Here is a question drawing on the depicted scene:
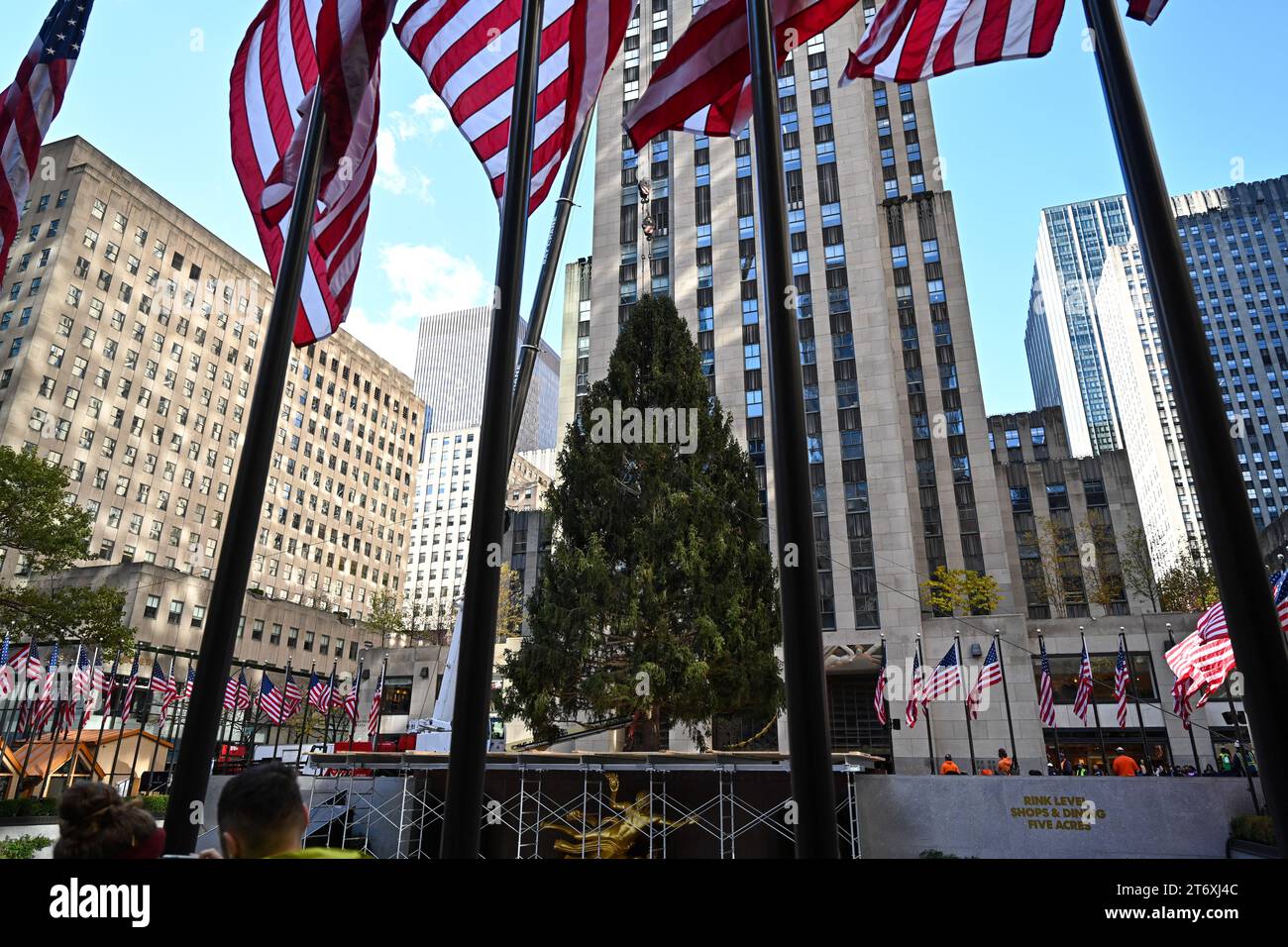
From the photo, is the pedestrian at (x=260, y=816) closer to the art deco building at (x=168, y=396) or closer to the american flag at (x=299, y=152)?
the american flag at (x=299, y=152)

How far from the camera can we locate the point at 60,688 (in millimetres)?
28344

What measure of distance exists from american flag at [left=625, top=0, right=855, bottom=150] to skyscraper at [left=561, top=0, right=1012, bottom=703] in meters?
42.4

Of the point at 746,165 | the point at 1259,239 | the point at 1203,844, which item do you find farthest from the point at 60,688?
the point at 1259,239

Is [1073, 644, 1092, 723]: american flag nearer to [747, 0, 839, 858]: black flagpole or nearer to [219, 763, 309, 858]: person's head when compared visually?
[747, 0, 839, 858]: black flagpole

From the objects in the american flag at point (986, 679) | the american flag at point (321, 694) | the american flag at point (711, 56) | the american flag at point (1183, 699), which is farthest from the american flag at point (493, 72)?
the american flag at point (321, 694)

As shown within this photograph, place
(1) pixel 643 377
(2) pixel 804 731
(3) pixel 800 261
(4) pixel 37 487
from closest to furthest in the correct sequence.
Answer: (2) pixel 804 731 < (1) pixel 643 377 < (4) pixel 37 487 < (3) pixel 800 261

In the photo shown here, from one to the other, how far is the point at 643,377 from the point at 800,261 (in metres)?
35.6

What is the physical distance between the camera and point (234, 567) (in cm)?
667

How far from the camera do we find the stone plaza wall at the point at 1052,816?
22.7 m

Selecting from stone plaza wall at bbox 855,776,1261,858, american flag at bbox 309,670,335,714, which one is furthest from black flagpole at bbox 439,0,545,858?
american flag at bbox 309,670,335,714

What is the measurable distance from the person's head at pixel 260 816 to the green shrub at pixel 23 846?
2045 centimetres

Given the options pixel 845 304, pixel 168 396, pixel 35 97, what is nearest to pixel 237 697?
pixel 35 97
